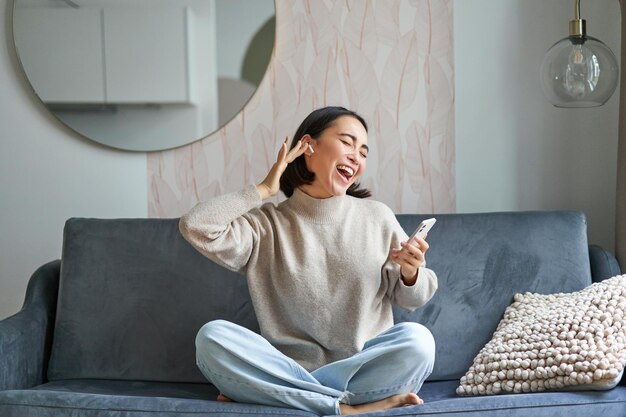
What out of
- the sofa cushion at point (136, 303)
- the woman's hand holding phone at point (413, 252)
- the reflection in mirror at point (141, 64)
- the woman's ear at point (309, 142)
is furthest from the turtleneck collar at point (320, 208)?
the reflection in mirror at point (141, 64)

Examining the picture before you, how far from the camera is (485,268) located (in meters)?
2.61

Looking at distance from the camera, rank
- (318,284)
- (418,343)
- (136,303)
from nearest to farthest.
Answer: (418,343), (318,284), (136,303)

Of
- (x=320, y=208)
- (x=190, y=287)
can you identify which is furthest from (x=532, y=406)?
(x=190, y=287)

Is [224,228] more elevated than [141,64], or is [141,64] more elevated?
[141,64]

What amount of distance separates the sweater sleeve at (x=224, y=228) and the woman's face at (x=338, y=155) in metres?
0.20

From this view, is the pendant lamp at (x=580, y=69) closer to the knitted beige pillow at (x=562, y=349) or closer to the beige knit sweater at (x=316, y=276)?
the knitted beige pillow at (x=562, y=349)

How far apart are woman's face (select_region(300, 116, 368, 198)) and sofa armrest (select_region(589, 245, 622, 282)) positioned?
812mm

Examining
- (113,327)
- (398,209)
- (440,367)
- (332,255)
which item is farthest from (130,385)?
(398,209)

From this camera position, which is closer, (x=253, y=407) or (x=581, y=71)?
(x=253, y=407)

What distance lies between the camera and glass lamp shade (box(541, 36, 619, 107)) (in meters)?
2.45

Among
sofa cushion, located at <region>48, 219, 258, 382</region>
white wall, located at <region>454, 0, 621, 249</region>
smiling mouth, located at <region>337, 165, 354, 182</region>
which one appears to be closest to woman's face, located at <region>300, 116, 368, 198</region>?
smiling mouth, located at <region>337, 165, 354, 182</region>

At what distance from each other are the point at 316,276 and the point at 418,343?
355mm


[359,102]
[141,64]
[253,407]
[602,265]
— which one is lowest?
[253,407]

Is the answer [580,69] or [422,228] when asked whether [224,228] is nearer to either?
[422,228]
